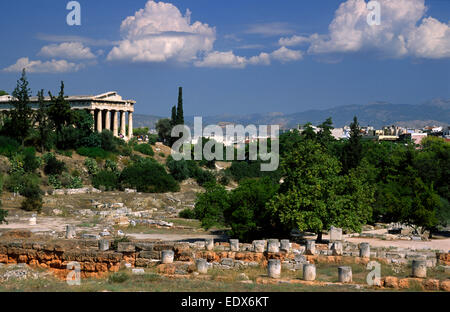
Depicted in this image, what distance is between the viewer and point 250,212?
102 ft

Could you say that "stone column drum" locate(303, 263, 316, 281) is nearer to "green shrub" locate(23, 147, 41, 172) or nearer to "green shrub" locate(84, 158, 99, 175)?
"green shrub" locate(23, 147, 41, 172)

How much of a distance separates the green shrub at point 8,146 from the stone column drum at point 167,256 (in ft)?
131

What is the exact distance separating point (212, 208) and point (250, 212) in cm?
243

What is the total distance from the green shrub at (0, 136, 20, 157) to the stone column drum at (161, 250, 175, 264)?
3986cm

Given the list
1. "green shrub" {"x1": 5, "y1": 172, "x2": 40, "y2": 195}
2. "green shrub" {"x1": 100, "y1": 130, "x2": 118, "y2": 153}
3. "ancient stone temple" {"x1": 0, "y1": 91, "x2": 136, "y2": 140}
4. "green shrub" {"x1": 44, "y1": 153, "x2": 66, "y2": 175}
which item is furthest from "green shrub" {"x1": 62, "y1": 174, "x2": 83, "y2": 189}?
"ancient stone temple" {"x1": 0, "y1": 91, "x2": 136, "y2": 140}

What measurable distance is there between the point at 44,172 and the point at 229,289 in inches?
1768

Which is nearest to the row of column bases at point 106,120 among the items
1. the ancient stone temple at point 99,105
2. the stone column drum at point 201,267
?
the ancient stone temple at point 99,105

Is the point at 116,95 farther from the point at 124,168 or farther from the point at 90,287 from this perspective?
the point at 90,287

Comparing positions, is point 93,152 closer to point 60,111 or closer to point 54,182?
point 60,111

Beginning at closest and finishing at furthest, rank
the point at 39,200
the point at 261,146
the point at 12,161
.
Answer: the point at 39,200
the point at 12,161
the point at 261,146

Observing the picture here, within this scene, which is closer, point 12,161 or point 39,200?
point 39,200

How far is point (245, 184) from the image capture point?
33000mm

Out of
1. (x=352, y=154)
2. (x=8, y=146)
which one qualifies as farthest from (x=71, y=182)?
(x=352, y=154)

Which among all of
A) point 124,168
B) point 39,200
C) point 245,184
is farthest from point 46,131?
point 245,184
